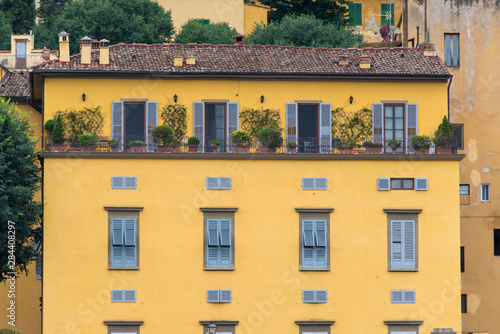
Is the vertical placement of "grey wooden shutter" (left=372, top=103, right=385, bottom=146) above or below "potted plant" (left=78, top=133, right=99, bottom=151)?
above

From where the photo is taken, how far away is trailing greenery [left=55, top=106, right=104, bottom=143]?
42.4m

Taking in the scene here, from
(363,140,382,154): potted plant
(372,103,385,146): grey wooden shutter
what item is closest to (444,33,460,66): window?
(372,103,385,146): grey wooden shutter

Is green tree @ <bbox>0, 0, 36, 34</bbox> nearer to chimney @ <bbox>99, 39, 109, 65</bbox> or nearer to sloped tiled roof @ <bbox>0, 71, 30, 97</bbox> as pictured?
sloped tiled roof @ <bbox>0, 71, 30, 97</bbox>

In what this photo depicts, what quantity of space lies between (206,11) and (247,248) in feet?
115

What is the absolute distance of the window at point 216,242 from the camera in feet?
136

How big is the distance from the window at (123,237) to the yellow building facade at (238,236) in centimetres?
3

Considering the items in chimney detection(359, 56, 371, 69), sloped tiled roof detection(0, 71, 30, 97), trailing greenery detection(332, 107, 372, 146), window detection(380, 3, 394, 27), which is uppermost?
window detection(380, 3, 394, 27)

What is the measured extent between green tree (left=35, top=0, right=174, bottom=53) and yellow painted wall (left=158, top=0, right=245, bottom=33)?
4037 millimetres

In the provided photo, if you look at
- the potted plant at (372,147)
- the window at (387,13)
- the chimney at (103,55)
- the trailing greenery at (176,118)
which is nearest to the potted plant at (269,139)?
the trailing greenery at (176,118)

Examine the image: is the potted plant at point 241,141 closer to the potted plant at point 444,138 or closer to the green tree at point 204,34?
the potted plant at point 444,138

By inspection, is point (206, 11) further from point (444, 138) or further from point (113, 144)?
point (444, 138)

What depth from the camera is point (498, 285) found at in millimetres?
48312

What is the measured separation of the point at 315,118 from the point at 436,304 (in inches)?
300

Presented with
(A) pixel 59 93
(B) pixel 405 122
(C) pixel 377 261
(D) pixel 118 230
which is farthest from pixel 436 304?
(A) pixel 59 93
